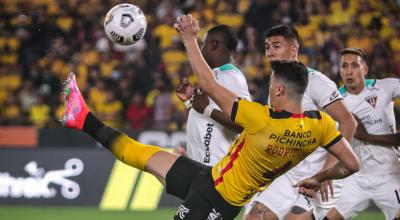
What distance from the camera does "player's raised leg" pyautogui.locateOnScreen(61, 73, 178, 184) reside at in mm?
6543

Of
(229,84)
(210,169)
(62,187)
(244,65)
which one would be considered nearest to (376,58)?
(244,65)

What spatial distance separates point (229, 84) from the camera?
7.39 m

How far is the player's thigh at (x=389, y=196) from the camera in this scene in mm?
8539

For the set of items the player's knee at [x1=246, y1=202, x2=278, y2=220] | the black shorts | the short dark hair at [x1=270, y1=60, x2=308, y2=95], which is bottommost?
the player's knee at [x1=246, y1=202, x2=278, y2=220]

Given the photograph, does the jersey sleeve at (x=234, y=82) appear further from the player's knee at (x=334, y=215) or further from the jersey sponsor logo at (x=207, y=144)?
the player's knee at (x=334, y=215)

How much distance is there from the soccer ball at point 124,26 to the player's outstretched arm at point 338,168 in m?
2.13

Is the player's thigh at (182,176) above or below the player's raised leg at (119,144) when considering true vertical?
below

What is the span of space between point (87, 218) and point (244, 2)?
7.36 m

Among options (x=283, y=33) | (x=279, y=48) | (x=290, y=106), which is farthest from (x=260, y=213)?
(x=283, y=33)

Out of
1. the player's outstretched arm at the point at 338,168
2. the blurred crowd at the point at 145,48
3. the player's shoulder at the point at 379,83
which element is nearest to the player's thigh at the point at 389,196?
the player's shoulder at the point at 379,83

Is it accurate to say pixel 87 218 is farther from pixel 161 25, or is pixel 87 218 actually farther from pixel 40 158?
pixel 161 25

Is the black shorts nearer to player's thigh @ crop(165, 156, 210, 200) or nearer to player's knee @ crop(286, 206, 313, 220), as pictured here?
player's thigh @ crop(165, 156, 210, 200)

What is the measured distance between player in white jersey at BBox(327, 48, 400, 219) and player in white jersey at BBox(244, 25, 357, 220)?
3.65ft

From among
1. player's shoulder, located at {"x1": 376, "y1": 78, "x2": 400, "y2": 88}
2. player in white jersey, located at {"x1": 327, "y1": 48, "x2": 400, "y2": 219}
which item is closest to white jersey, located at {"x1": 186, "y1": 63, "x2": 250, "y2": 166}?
player in white jersey, located at {"x1": 327, "y1": 48, "x2": 400, "y2": 219}
